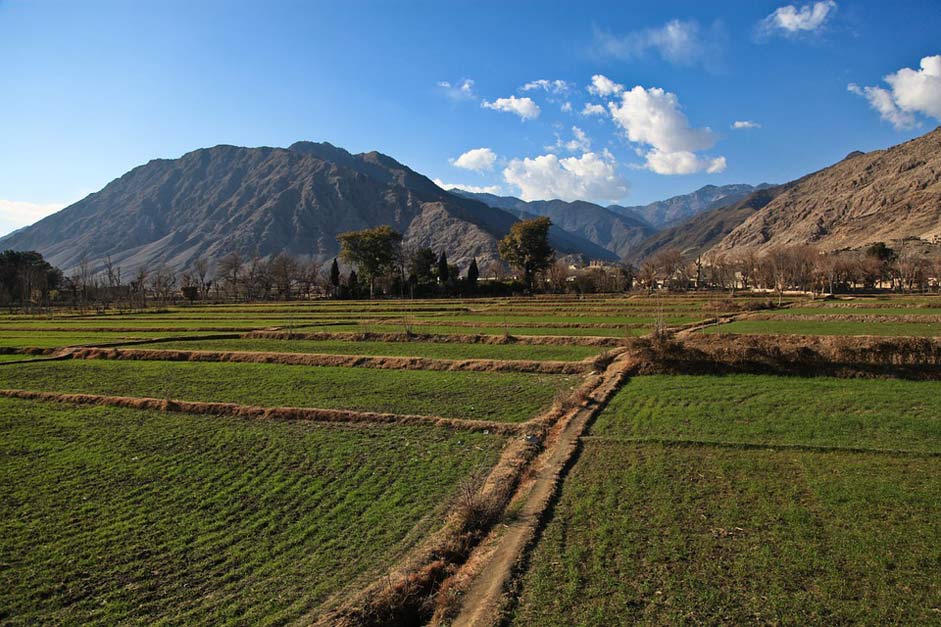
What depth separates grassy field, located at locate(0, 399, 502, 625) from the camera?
25.5ft

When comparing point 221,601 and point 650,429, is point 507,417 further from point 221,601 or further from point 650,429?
point 221,601

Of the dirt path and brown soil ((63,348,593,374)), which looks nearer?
the dirt path

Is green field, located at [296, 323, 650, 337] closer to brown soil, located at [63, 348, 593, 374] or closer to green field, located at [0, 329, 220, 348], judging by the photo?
brown soil, located at [63, 348, 593, 374]

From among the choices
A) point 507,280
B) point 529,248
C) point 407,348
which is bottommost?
point 407,348

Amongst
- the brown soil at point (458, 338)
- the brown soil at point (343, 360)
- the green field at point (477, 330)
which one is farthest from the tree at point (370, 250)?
the brown soil at point (343, 360)

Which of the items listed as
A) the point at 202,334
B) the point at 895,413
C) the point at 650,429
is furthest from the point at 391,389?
the point at 202,334

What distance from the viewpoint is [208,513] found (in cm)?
1052

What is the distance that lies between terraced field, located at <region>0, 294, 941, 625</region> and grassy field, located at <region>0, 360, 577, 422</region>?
0.73ft

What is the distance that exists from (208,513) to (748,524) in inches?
414

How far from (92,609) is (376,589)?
4103 millimetres

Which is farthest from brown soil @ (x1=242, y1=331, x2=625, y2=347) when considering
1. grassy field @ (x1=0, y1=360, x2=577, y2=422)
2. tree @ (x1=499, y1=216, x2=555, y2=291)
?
tree @ (x1=499, y1=216, x2=555, y2=291)

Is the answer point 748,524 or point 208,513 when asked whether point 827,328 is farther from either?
point 208,513

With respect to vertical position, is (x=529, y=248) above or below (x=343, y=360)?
above

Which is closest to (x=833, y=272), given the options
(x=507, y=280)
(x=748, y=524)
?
(x=507, y=280)
